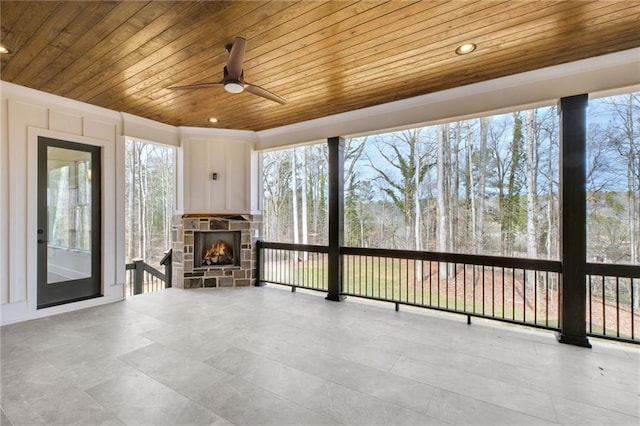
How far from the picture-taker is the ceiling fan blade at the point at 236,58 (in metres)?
2.16

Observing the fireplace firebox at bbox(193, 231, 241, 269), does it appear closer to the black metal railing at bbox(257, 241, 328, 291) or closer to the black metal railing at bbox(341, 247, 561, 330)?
the black metal railing at bbox(257, 241, 328, 291)

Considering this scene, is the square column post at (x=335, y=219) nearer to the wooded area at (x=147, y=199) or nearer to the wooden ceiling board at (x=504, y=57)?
the wooden ceiling board at (x=504, y=57)

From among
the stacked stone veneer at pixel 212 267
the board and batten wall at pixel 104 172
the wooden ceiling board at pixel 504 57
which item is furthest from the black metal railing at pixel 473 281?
the wooden ceiling board at pixel 504 57

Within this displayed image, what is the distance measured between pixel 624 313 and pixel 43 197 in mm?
9396

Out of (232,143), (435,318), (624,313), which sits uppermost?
(232,143)

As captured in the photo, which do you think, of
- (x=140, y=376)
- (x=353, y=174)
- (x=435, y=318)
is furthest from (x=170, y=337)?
(x=353, y=174)

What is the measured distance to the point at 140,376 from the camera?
7.48 ft

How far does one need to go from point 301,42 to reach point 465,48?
1547 mm

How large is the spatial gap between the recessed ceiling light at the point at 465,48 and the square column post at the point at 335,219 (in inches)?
83.7

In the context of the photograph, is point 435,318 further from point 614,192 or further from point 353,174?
point 353,174

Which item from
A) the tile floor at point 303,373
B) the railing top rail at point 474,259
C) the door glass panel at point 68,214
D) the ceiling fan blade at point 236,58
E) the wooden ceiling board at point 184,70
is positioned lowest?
the tile floor at point 303,373

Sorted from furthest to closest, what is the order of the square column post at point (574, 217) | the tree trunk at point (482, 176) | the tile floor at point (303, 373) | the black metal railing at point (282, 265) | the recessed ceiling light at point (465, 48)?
the tree trunk at point (482, 176) < the black metal railing at point (282, 265) < the square column post at point (574, 217) < the recessed ceiling light at point (465, 48) < the tile floor at point (303, 373)

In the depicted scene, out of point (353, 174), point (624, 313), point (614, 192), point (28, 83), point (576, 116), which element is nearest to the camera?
point (576, 116)

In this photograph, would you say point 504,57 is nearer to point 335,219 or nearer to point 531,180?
point 335,219
